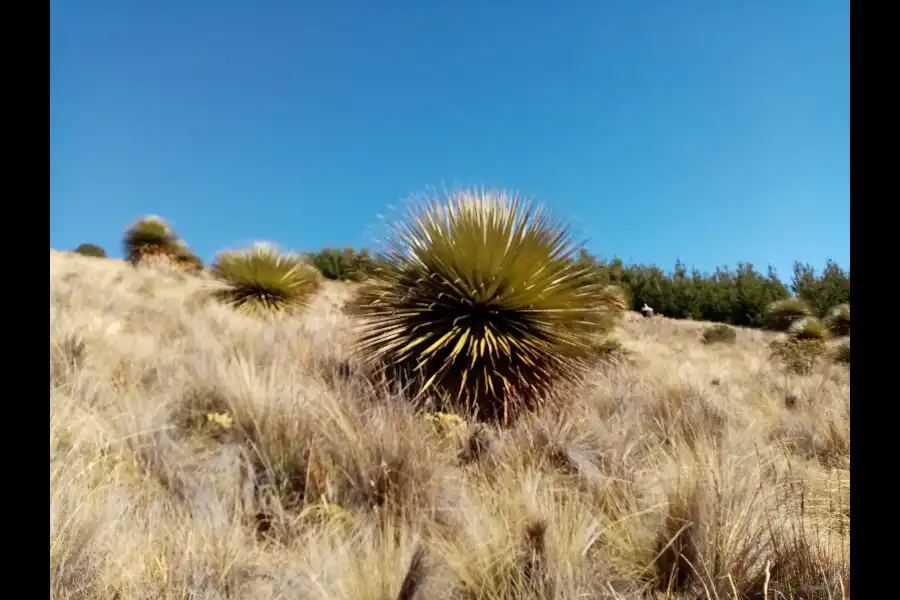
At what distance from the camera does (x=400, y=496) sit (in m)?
2.81

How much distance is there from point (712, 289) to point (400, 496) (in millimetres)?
36117

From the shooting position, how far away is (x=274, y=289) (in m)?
11.0

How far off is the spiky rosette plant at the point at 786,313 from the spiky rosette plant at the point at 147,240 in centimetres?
2340

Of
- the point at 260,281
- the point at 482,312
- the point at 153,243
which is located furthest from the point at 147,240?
the point at 482,312

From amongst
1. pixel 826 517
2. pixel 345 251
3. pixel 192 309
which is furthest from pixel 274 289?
pixel 345 251

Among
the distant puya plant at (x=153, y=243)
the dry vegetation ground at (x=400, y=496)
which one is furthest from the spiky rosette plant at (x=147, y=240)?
the dry vegetation ground at (x=400, y=496)

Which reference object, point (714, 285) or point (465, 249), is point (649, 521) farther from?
point (714, 285)

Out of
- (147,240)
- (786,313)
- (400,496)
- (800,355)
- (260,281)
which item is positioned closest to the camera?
(400,496)

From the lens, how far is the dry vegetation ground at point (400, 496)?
201 cm

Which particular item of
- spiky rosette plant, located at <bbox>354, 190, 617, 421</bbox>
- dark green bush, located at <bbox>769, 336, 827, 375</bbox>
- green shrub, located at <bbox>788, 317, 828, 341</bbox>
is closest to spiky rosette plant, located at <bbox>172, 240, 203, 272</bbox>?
spiky rosette plant, located at <bbox>354, 190, 617, 421</bbox>

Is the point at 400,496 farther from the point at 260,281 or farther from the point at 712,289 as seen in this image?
the point at 712,289
